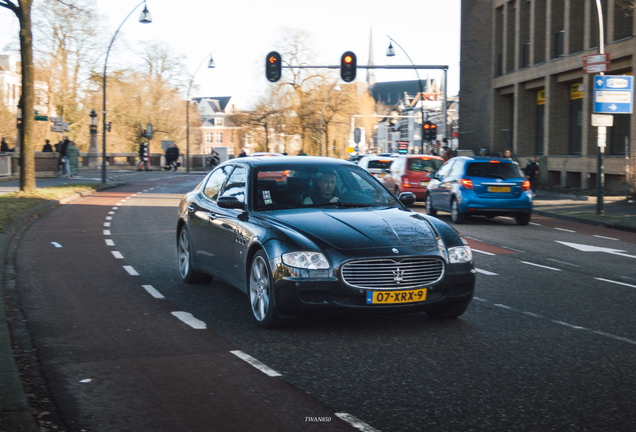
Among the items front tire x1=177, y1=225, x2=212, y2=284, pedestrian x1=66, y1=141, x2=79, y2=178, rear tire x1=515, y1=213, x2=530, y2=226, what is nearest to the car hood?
front tire x1=177, y1=225, x2=212, y2=284

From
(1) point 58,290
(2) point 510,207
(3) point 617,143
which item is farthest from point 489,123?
(1) point 58,290

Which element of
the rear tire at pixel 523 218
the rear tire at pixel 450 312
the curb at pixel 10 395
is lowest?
the curb at pixel 10 395

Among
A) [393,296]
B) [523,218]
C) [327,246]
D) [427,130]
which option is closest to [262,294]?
[327,246]

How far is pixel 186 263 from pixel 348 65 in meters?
18.8

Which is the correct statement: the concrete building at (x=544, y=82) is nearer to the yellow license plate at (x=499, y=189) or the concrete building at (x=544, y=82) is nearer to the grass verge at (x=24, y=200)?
the yellow license plate at (x=499, y=189)

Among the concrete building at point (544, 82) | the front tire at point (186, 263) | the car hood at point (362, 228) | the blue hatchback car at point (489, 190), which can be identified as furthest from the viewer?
the concrete building at point (544, 82)

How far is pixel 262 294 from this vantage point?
659 centimetres

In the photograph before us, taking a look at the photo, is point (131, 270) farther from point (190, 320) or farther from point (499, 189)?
point (499, 189)

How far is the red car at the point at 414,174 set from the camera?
2270 cm

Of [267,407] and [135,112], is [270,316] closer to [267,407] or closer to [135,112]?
[267,407]

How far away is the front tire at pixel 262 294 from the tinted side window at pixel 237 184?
0.95m

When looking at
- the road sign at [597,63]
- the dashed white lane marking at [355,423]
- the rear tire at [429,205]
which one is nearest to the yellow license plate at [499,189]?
the rear tire at [429,205]

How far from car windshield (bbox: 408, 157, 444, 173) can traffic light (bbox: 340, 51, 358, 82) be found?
5.02 meters

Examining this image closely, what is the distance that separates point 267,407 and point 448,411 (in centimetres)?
103
